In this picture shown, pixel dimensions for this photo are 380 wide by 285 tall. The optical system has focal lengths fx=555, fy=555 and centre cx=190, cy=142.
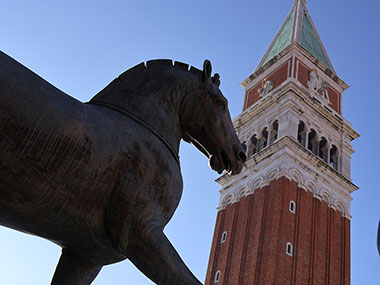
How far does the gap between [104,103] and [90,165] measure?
0.48 meters

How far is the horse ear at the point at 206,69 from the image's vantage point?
295 centimetres

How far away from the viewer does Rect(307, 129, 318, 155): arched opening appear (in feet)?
87.4

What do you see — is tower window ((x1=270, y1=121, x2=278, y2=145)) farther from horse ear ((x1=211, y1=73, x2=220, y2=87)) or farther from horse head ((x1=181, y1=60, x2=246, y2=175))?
horse head ((x1=181, y1=60, x2=246, y2=175))

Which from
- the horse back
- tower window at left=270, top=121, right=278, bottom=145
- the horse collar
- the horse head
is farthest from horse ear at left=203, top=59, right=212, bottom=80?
tower window at left=270, top=121, right=278, bottom=145

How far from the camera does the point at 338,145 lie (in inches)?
1089

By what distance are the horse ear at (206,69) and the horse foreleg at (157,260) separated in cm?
96

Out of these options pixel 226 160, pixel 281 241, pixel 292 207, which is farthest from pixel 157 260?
pixel 292 207

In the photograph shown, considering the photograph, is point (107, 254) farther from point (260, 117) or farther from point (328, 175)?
point (260, 117)

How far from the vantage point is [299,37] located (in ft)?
105

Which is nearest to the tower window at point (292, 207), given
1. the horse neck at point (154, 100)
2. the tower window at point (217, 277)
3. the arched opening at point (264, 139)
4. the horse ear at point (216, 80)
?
the arched opening at point (264, 139)

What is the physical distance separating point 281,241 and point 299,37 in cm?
1433

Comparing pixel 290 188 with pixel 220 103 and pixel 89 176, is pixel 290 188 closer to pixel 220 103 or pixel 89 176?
pixel 220 103

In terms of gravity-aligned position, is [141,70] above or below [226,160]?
above

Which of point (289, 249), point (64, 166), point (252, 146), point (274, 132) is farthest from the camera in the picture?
point (252, 146)
